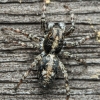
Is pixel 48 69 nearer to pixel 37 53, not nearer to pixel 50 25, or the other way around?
pixel 37 53

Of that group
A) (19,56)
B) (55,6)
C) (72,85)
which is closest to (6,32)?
(19,56)

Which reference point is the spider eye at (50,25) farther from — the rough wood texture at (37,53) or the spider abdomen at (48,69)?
the spider abdomen at (48,69)

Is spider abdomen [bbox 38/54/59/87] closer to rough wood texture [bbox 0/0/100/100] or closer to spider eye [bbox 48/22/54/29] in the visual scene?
rough wood texture [bbox 0/0/100/100]

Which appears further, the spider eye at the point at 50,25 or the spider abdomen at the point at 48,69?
the spider eye at the point at 50,25

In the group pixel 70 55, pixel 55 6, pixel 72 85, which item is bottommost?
pixel 72 85

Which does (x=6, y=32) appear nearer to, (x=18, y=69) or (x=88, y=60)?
(x=18, y=69)

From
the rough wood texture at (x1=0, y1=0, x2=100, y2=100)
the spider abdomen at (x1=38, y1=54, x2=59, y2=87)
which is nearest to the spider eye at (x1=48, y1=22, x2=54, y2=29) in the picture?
the rough wood texture at (x1=0, y1=0, x2=100, y2=100)

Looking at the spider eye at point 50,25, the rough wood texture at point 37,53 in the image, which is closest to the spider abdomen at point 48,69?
the rough wood texture at point 37,53

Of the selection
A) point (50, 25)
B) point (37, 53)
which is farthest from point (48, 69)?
point (50, 25)
